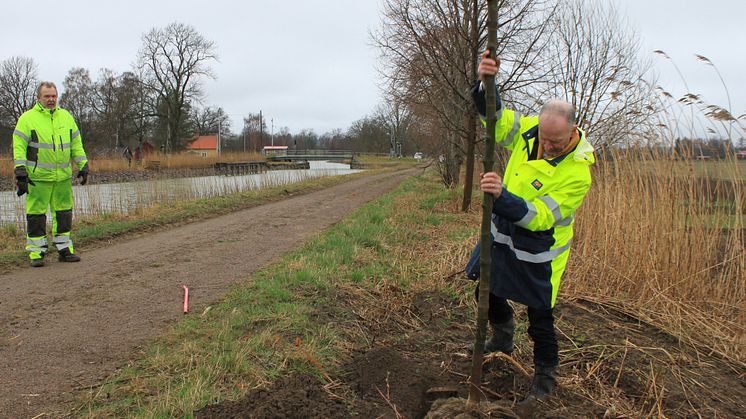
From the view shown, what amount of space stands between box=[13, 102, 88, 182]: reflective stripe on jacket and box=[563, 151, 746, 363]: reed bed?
6.03m

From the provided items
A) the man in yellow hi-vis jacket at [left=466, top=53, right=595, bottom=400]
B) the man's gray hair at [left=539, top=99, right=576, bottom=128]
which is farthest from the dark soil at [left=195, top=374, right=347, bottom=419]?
the man's gray hair at [left=539, top=99, right=576, bottom=128]

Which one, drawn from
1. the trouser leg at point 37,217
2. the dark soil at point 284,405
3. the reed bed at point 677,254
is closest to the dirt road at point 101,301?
the trouser leg at point 37,217

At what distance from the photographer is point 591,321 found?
411 centimetres

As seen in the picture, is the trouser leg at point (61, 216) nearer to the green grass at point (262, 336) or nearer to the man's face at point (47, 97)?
the man's face at point (47, 97)

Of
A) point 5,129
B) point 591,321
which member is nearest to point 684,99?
point 591,321

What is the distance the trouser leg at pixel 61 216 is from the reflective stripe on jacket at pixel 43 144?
0.16 metres

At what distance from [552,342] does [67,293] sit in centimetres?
437

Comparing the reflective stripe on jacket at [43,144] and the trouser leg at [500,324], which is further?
the reflective stripe on jacket at [43,144]

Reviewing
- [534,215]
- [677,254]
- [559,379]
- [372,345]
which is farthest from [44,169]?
[677,254]

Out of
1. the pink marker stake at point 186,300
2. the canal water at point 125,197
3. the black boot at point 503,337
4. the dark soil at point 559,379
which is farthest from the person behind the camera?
the canal water at point 125,197

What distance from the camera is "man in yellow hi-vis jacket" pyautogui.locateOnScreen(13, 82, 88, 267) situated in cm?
566

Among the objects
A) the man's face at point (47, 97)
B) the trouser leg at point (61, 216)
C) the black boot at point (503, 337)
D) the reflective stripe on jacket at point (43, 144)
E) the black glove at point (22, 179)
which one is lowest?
the black boot at point (503, 337)

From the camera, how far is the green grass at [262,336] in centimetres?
269

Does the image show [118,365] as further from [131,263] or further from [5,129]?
[5,129]
